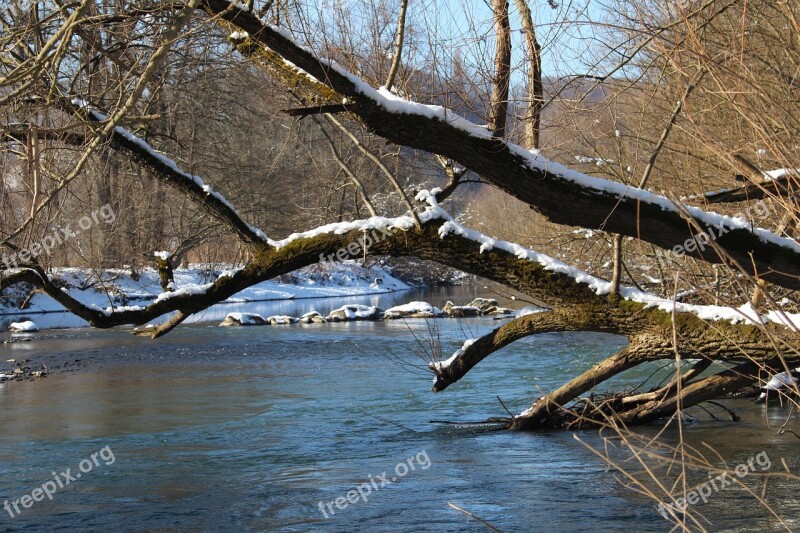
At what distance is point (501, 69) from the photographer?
278 inches

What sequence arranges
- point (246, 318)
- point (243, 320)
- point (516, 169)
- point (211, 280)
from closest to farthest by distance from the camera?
point (516, 169), point (243, 320), point (246, 318), point (211, 280)

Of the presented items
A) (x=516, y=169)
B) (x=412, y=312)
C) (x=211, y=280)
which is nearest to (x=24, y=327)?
(x=211, y=280)

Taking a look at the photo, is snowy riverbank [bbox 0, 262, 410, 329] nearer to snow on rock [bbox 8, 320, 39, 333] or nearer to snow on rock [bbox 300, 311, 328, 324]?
snow on rock [bbox 8, 320, 39, 333]

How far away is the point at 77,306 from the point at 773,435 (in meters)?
7.21

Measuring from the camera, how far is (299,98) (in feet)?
24.4

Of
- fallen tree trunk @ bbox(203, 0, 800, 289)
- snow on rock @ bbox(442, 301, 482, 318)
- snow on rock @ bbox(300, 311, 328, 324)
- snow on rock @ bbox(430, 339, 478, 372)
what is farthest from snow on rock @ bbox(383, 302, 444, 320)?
fallen tree trunk @ bbox(203, 0, 800, 289)

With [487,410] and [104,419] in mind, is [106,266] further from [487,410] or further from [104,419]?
[487,410]

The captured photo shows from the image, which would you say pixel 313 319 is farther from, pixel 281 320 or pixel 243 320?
pixel 243 320

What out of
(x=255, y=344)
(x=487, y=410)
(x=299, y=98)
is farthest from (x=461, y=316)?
(x=299, y=98)

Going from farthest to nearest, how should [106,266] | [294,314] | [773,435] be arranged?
[294,314], [106,266], [773,435]

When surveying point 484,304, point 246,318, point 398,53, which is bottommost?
point 246,318

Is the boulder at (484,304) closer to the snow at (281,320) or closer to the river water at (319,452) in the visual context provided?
the snow at (281,320)

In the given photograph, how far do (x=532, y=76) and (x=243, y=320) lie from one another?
21.0 metres

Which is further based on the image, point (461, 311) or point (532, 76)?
point (461, 311)
